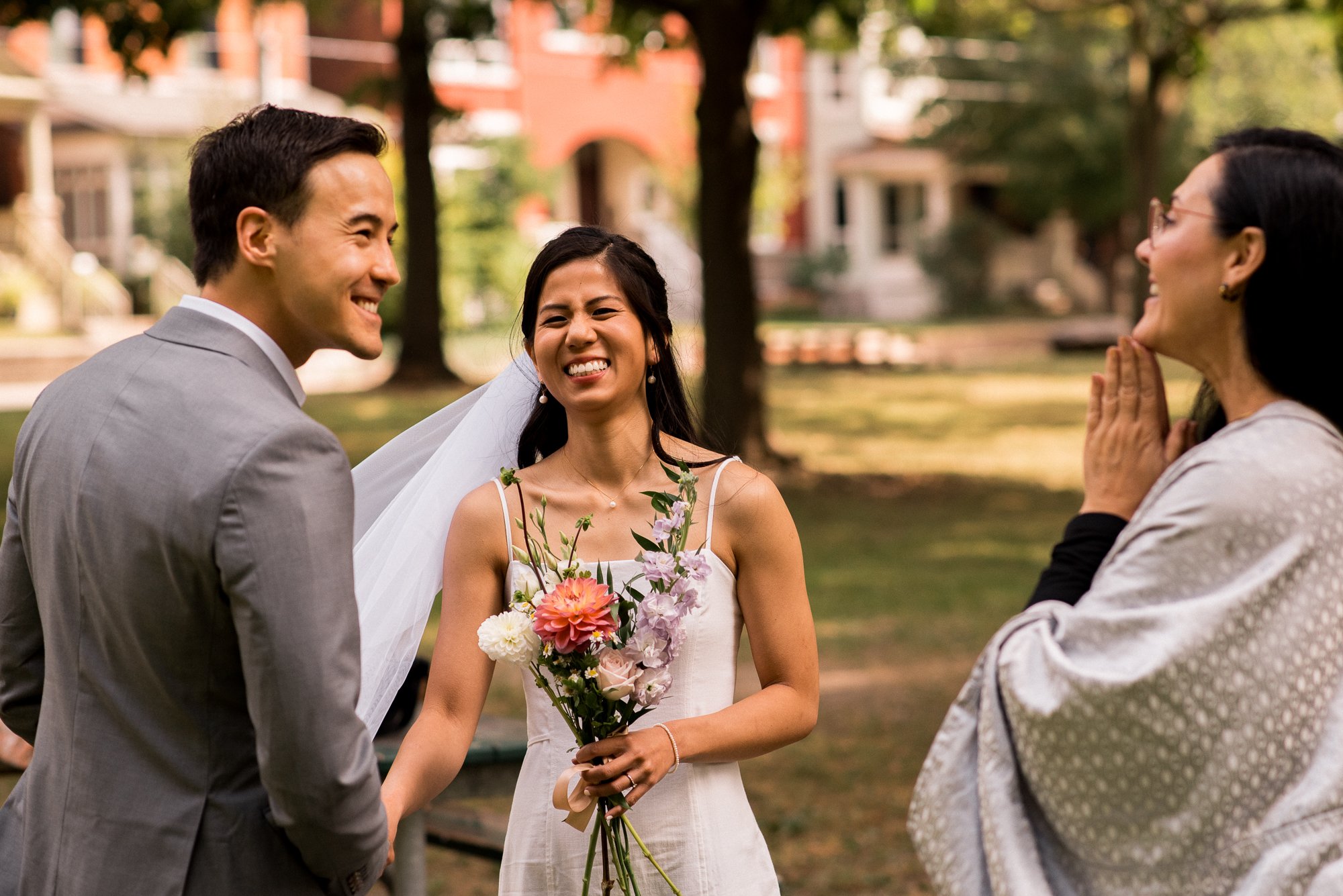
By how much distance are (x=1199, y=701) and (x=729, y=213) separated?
44.2 ft

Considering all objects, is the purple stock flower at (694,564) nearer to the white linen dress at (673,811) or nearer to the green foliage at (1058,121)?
the white linen dress at (673,811)

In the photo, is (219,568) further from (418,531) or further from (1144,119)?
(1144,119)

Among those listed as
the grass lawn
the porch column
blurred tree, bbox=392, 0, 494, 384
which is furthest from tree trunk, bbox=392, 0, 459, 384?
the porch column

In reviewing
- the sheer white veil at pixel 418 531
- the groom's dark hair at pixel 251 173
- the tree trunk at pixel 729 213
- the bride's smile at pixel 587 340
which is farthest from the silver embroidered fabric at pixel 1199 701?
the tree trunk at pixel 729 213

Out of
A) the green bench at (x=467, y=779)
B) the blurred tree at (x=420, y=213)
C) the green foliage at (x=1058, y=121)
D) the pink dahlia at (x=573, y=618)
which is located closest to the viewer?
the pink dahlia at (x=573, y=618)

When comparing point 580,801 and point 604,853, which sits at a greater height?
point 580,801

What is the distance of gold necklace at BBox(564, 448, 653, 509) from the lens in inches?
124

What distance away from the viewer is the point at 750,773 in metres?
7.21

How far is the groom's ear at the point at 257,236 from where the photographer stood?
237 centimetres

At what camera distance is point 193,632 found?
221cm

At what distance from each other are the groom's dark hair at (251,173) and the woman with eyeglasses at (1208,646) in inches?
52.3

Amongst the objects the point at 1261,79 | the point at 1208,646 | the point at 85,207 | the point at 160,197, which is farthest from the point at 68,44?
the point at 1208,646

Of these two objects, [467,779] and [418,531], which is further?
[467,779]

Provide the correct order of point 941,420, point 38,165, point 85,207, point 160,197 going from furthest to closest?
point 85,207, point 160,197, point 38,165, point 941,420
